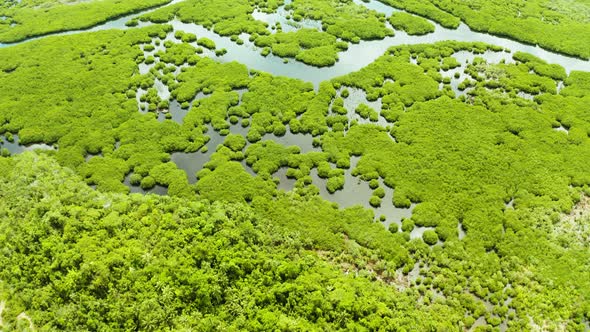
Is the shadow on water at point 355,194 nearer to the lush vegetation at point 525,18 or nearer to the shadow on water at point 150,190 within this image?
the shadow on water at point 150,190

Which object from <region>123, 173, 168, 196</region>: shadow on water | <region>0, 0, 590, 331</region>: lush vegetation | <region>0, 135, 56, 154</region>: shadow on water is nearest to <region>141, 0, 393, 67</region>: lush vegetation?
<region>0, 0, 590, 331</region>: lush vegetation

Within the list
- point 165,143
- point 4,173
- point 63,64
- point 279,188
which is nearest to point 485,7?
point 279,188

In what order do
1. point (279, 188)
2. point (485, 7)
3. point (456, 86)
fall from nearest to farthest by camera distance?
point (279, 188) < point (456, 86) < point (485, 7)

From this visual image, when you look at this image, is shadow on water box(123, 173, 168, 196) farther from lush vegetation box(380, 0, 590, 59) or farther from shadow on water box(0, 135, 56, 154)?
lush vegetation box(380, 0, 590, 59)

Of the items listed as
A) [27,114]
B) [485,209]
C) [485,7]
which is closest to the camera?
[485,209]

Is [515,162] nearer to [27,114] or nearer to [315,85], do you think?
[315,85]

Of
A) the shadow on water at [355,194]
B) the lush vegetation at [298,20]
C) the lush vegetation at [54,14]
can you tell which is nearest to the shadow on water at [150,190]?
the shadow on water at [355,194]
